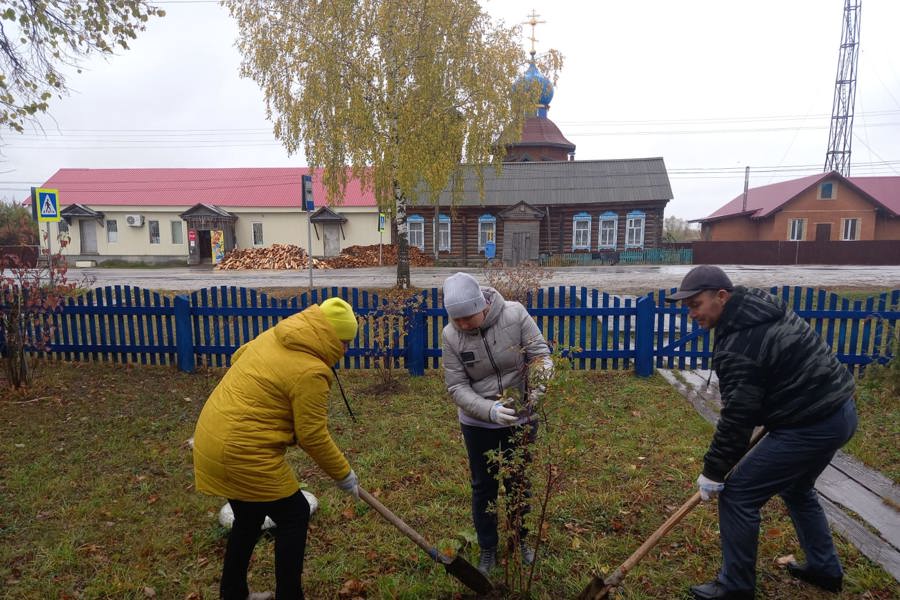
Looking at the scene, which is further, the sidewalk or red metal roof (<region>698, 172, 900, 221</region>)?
red metal roof (<region>698, 172, 900, 221</region>)

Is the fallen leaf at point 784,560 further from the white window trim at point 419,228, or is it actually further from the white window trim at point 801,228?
the white window trim at point 801,228

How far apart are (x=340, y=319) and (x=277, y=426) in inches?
21.0

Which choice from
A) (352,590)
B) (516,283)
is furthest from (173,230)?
(352,590)

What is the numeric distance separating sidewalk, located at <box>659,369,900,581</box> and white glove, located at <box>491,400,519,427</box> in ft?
7.50

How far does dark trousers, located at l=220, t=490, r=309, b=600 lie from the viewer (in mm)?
2320

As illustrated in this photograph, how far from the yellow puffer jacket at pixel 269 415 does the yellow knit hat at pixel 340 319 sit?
27mm

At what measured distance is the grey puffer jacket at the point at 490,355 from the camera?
8.77 feet

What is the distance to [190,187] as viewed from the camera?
30328 millimetres

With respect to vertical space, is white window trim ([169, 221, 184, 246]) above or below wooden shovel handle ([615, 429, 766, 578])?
above

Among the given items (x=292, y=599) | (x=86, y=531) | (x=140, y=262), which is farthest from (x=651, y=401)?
(x=140, y=262)

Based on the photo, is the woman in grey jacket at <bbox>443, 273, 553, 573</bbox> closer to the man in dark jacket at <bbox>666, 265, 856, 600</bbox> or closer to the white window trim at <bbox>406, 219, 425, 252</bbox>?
the man in dark jacket at <bbox>666, 265, 856, 600</bbox>

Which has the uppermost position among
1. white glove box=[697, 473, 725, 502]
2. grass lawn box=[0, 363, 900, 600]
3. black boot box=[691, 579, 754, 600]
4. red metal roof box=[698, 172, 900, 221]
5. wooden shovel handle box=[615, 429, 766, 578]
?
red metal roof box=[698, 172, 900, 221]

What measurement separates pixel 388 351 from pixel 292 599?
4158mm

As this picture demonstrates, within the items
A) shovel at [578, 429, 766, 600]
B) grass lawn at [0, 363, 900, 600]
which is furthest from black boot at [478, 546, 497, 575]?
shovel at [578, 429, 766, 600]
